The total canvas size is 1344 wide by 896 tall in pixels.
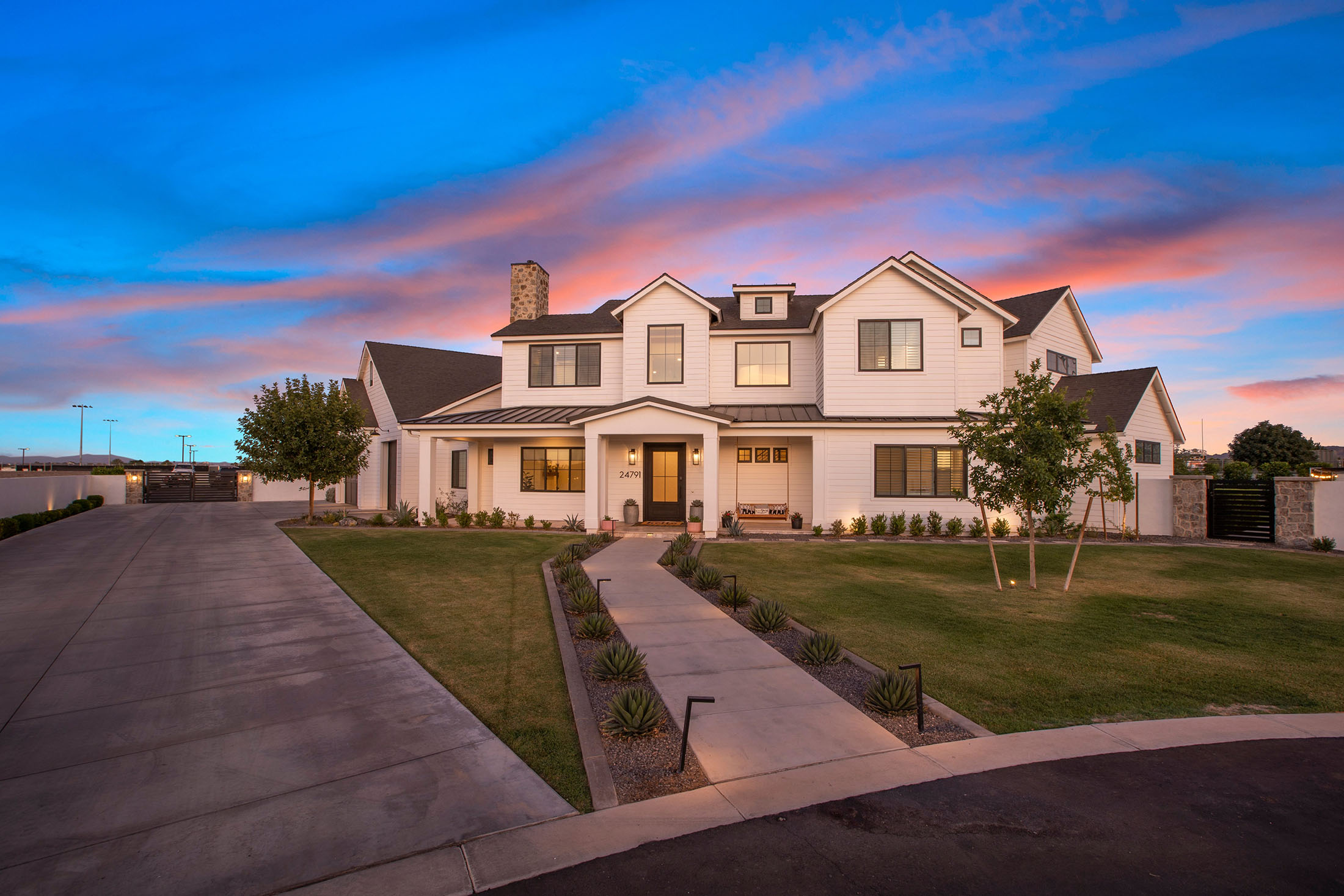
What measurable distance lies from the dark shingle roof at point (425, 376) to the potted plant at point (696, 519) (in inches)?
451

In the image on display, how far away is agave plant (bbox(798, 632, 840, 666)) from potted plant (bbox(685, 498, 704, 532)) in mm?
10818

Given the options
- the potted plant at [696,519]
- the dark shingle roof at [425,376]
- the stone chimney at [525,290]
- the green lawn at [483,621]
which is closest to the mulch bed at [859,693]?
the green lawn at [483,621]

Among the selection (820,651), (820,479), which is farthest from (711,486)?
(820,651)

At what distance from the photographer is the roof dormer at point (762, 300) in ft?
68.8

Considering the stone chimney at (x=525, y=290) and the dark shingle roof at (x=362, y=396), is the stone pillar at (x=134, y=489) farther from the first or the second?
the stone chimney at (x=525, y=290)

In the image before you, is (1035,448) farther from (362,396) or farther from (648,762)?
(362,396)

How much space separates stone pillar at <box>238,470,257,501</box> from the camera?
1337 inches

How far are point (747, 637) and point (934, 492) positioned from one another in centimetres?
1242

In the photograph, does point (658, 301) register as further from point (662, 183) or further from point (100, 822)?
point (100, 822)

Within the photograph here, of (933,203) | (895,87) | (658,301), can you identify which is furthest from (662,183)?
(933,203)

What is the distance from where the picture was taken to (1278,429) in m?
35.0

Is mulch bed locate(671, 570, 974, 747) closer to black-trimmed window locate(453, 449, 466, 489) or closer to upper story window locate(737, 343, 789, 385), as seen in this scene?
upper story window locate(737, 343, 789, 385)

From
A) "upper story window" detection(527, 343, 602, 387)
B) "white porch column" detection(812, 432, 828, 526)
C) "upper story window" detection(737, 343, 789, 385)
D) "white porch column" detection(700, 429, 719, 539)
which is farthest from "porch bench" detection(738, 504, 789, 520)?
"upper story window" detection(527, 343, 602, 387)

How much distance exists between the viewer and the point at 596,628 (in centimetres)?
761
